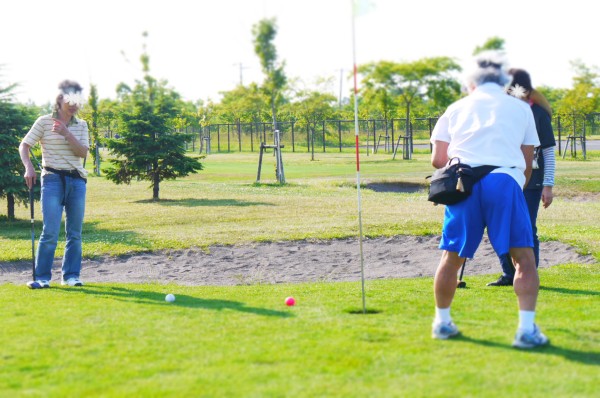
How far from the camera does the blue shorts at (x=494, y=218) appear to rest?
5.39 metres

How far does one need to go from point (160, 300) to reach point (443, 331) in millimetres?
3196

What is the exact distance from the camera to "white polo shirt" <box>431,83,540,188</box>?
5.47 metres

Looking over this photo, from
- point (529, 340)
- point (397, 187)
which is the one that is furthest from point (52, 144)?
point (397, 187)

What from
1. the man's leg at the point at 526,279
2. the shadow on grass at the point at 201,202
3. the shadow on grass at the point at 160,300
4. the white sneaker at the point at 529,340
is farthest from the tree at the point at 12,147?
the white sneaker at the point at 529,340

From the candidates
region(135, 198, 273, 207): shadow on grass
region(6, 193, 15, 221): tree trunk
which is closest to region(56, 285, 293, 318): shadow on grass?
region(6, 193, 15, 221): tree trunk

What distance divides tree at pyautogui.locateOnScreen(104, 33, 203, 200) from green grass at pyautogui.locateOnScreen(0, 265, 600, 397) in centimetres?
1440

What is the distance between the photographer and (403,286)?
8562mm

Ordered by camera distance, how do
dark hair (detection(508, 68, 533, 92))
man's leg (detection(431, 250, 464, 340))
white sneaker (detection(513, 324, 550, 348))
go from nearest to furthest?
white sneaker (detection(513, 324, 550, 348)), man's leg (detection(431, 250, 464, 340)), dark hair (detection(508, 68, 533, 92))

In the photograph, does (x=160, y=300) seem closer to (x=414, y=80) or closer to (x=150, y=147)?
(x=150, y=147)

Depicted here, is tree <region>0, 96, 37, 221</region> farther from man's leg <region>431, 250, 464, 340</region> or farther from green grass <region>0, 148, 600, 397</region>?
man's leg <region>431, 250, 464, 340</region>

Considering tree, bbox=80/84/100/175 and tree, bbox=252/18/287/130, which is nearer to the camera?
tree, bbox=252/18/287/130

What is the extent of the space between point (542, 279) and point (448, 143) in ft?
12.4

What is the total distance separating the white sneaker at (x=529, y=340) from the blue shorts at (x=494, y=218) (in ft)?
1.85

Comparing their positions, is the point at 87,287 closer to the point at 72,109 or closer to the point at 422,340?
the point at 72,109
